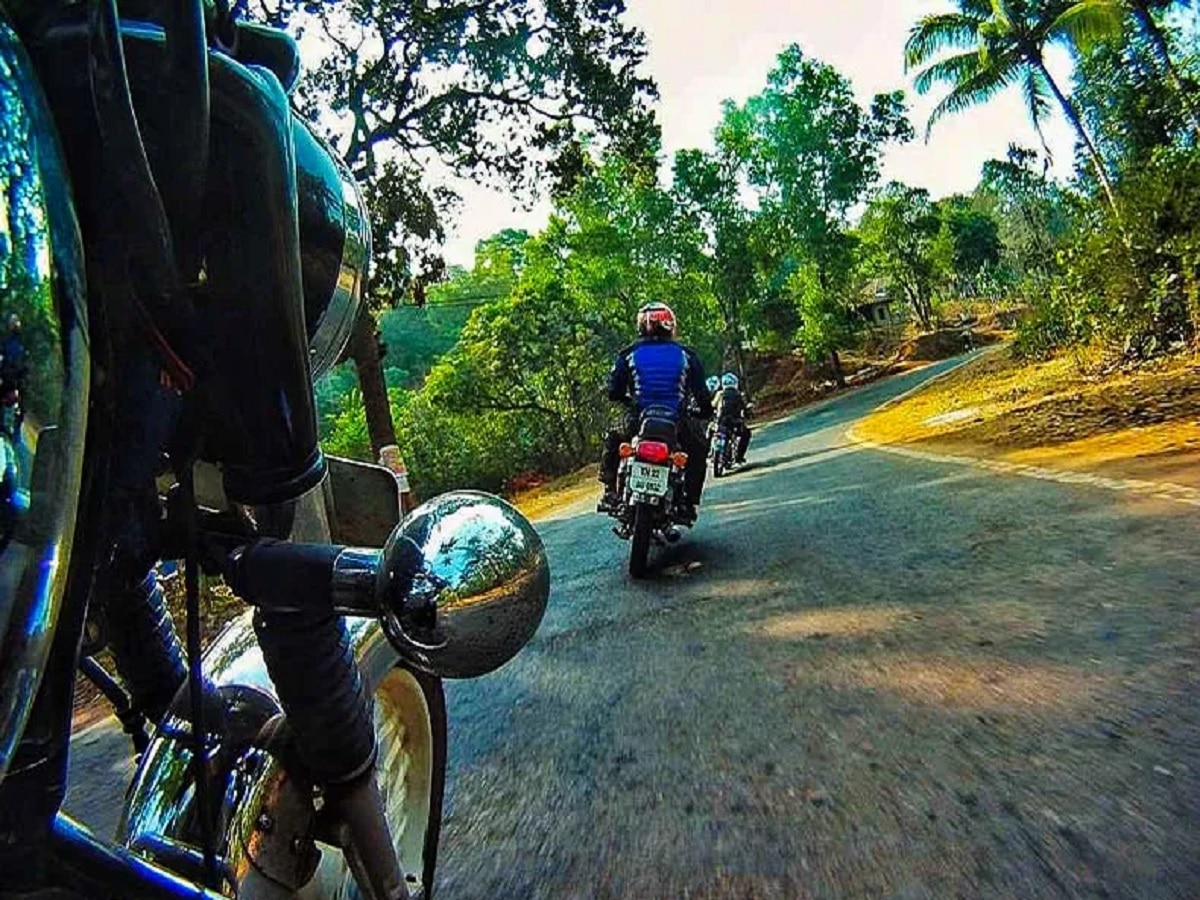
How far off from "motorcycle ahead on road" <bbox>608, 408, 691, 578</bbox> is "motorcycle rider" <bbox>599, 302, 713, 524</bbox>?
10cm

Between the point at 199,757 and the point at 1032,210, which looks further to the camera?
the point at 1032,210

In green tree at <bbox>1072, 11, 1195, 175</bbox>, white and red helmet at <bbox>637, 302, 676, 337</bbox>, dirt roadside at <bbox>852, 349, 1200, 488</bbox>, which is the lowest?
dirt roadside at <bbox>852, 349, 1200, 488</bbox>

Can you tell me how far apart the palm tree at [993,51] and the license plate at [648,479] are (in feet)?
66.8

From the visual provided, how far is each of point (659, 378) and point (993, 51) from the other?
2168 cm

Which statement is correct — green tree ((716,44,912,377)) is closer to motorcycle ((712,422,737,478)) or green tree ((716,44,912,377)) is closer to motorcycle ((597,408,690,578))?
motorcycle ((712,422,737,478))

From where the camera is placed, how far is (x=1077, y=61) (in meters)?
26.8

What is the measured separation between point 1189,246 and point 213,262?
1298 cm

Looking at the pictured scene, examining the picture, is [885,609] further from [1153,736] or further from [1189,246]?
[1189,246]

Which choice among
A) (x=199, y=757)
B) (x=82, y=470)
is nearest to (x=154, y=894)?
(x=199, y=757)

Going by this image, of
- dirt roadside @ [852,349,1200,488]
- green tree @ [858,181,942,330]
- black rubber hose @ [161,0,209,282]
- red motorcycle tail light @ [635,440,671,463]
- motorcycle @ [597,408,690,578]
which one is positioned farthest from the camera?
green tree @ [858,181,942,330]

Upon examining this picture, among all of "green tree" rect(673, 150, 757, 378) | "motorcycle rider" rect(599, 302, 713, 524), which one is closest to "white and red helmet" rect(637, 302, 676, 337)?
"motorcycle rider" rect(599, 302, 713, 524)

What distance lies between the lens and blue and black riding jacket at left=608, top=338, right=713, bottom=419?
20.0 ft

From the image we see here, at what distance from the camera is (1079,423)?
358 inches

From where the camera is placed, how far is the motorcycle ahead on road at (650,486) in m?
5.57
